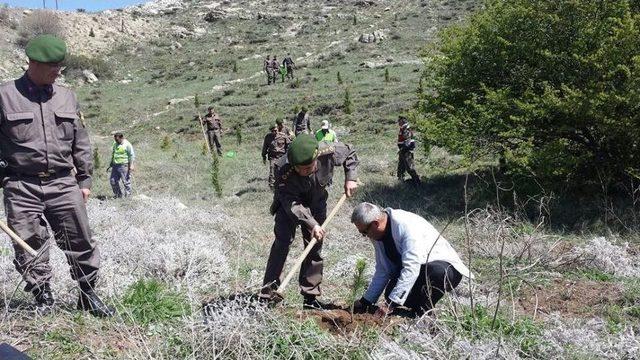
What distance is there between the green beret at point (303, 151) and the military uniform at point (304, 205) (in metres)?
0.20

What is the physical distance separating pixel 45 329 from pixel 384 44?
34.6 meters

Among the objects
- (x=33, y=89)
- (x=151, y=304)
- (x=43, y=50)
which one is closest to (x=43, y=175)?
(x=33, y=89)

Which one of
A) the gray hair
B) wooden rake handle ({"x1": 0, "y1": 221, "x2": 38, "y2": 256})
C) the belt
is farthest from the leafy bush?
wooden rake handle ({"x1": 0, "y1": 221, "x2": 38, "y2": 256})

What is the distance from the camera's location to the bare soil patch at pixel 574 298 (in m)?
4.68

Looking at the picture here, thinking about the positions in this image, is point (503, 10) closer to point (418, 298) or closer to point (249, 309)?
point (418, 298)

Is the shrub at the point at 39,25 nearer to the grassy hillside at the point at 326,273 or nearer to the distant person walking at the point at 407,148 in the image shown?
the grassy hillside at the point at 326,273

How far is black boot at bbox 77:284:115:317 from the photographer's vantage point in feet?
11.5

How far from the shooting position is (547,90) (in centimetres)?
833

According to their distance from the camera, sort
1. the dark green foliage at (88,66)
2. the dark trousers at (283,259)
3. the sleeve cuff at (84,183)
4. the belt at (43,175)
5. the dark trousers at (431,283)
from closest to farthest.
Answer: the belt at (43,175), the sleeve cuff at (84,183), the dark trousers at (431,283), the dark trousers at (283,259), the dark green foliage at (88,66)

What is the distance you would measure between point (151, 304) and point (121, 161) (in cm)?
799

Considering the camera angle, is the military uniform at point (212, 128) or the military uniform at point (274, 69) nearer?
the military uniform at point (212, 128)

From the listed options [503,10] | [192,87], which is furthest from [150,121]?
[503,10]

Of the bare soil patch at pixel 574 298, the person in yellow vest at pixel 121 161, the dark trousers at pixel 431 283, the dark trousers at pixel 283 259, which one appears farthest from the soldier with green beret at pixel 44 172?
the person in yellow vest at pixel 121 161

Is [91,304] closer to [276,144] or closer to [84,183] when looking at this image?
[84,183]
